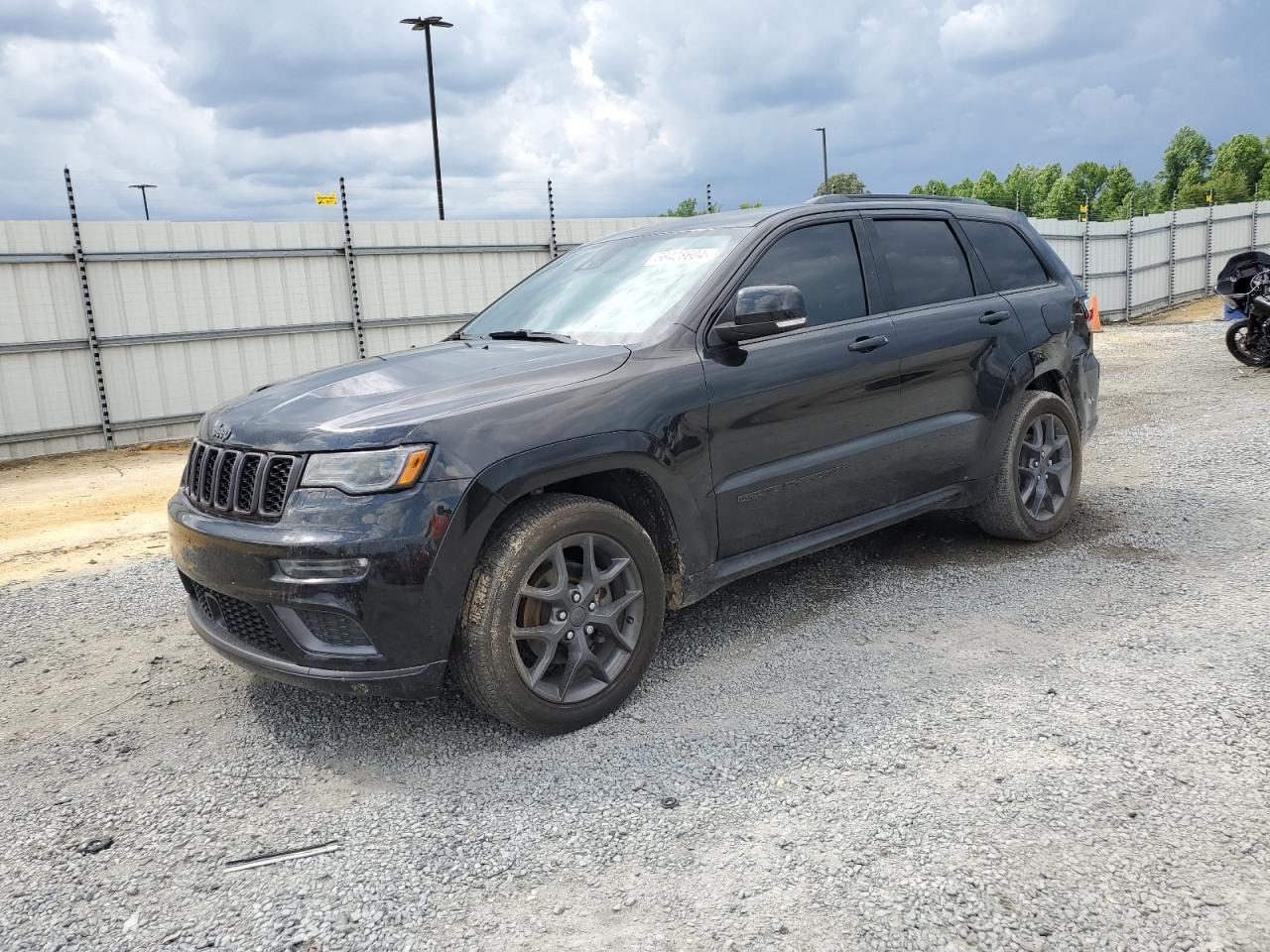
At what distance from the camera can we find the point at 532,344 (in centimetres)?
399

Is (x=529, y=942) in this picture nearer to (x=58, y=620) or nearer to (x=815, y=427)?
(x=815, y=427)

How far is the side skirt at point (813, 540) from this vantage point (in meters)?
3.82

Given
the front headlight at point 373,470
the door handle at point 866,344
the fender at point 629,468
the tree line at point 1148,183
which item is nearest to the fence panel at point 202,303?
the door handle at point 866,344

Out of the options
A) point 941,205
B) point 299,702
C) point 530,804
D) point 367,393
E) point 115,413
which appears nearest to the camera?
point 530,804

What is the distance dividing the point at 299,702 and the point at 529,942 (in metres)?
1.79

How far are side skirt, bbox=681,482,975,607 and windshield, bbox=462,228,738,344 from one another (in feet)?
3.16

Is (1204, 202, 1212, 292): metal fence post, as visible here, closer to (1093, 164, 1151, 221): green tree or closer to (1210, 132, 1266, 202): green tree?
(1210, 132, 1266, 202): green tree

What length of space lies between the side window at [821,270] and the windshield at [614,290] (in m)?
0.21

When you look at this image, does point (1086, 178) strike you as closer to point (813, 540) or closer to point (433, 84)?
point (433, 84)

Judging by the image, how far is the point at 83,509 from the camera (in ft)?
27.8

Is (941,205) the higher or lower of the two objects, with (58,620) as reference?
higher

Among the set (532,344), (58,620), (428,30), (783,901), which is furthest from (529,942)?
(428,30)

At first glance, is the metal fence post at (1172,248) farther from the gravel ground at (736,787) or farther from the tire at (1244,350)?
the gravel ground at (736,787)

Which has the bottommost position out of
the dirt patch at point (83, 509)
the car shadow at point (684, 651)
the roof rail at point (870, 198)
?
the dirt patch at point (83, 509)
